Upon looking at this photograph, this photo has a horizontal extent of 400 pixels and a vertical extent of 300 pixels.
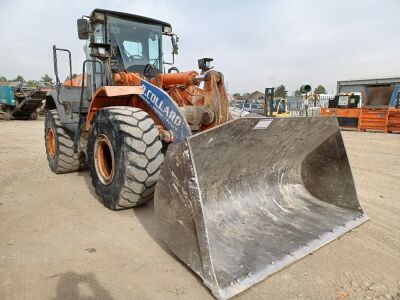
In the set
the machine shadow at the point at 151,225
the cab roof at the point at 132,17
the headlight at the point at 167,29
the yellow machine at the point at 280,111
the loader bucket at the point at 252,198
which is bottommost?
the machine shadow at the point at 151,225

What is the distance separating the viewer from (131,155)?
3244 millimetres

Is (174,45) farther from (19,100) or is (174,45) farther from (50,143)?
(19,100)

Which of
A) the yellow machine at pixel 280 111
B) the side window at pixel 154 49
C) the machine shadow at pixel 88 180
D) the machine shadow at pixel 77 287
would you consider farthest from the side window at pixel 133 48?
the yellow machine at pixel 280 111

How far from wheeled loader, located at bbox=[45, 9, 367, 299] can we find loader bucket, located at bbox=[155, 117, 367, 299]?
11 millimetres

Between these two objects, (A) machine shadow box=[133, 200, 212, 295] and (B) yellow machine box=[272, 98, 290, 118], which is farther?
(B) yellow machine box=[272, 98, 290, 118]

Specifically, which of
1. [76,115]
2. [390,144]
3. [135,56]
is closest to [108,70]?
[135,56]

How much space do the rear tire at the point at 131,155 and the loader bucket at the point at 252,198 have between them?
0.68 meters

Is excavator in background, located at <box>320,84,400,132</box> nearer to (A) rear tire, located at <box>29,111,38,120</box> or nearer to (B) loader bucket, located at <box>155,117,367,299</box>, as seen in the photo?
(B) loader bucket, located at <box>155,117,367,299</box>

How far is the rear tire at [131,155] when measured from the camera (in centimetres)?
327

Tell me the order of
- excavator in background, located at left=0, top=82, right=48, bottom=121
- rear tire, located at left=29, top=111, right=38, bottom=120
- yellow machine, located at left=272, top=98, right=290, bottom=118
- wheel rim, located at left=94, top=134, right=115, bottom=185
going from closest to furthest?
wheel rim, located at left=94, top=134, right=115, bottom=185 → yellow machine, located at left=272, top=98, right=290, bottom=118 → excavator in background, located at left=0, top=82, right=48, bottom=121 → rear tire, located at left=29, top=111, right=38, bottom=120

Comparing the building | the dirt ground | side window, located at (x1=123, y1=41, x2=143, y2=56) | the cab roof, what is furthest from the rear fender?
the building

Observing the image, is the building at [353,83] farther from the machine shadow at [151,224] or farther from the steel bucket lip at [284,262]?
the machine shadow at [151,224]

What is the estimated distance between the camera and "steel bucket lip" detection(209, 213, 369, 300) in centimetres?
214

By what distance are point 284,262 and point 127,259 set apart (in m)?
1.27
